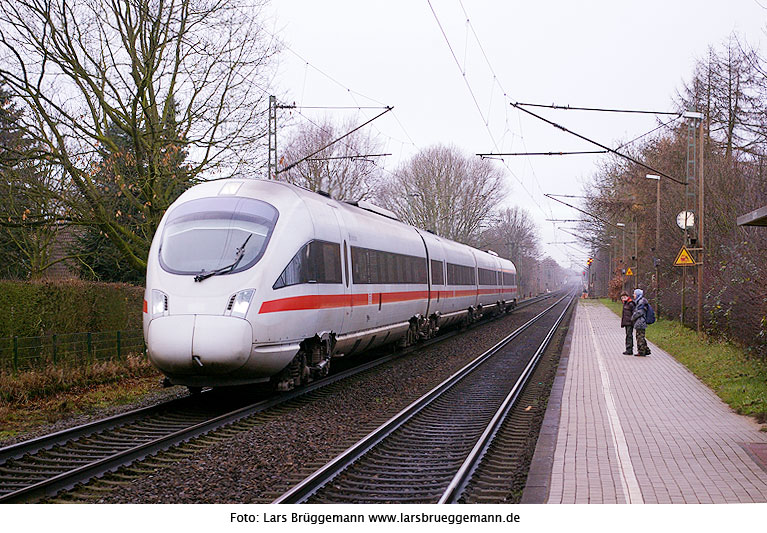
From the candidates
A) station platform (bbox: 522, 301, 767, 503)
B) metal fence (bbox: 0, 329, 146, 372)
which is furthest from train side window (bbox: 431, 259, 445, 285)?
metal fence (bbox: 0, 329, 146, 372)

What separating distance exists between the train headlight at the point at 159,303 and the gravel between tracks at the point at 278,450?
2.02 meters

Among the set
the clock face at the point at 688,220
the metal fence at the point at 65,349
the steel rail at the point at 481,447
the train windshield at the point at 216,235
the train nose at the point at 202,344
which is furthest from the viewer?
the clock face at the point at 688,220

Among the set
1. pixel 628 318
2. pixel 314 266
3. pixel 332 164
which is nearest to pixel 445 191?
pixel 332 164

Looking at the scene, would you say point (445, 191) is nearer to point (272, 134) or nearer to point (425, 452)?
point (272, 134)

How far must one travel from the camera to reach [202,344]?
9.48 m

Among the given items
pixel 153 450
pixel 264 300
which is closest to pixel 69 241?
pixel 264 300

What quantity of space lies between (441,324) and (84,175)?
1157cm

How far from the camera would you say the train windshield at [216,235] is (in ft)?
32.9

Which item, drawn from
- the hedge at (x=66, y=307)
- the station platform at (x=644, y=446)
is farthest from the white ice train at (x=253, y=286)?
the hedge at (x=66, y=307)

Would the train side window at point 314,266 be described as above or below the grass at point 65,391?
above

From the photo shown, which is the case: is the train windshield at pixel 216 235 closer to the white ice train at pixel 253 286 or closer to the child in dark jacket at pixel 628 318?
the white ice train at pixel 253 286

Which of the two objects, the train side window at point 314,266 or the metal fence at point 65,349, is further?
the metal fence at point 65,349

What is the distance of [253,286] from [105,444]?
2.69 meters

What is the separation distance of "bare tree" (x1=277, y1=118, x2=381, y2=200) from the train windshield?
1144 inches
